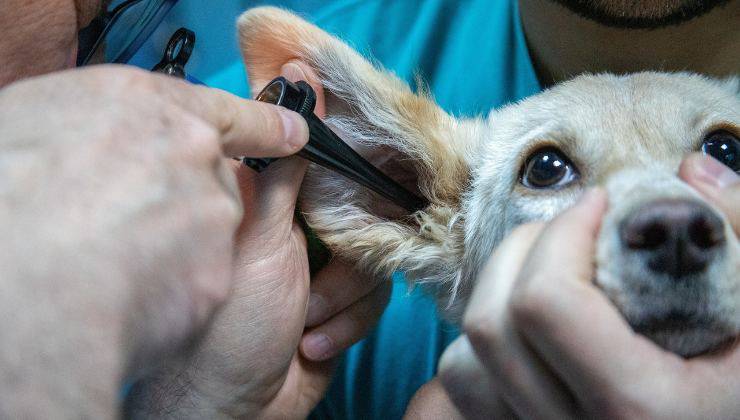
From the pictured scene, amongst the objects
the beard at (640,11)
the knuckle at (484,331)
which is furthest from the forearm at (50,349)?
the beard at (640,11)

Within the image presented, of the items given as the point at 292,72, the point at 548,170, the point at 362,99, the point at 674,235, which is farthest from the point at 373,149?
the point at 674,235

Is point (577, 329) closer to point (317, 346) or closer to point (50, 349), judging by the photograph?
point (50, 349)

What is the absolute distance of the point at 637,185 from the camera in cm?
86

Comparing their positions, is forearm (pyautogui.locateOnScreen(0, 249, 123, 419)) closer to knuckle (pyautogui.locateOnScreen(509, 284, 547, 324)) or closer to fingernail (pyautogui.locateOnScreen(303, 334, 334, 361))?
knuckle (pyautogui.locateOnScreen(509, 284, 547, 324))

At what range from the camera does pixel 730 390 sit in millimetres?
649

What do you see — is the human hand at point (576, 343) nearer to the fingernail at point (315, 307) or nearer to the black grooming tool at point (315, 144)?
the black grooming tool at point (315, 144)

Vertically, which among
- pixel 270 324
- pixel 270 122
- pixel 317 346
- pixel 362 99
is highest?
pixel 270 122

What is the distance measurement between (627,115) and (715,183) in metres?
0.36

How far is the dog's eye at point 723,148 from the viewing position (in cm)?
109

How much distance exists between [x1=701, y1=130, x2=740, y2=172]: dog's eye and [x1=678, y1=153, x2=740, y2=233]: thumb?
1.00 feet

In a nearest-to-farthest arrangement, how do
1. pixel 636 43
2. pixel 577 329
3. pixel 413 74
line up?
pixel 577 329
pixel 636 43
pixel 413 74

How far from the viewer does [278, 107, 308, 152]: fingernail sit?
91 centimetres

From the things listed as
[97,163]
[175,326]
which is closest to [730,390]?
[175,326]

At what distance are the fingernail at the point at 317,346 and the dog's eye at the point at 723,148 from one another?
2.67 feet
